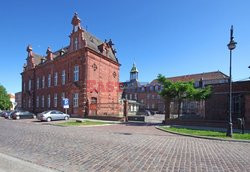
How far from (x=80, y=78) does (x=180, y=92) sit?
17277 millimetres

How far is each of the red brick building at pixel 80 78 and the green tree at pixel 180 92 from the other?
43.6ft

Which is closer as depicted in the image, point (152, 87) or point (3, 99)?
point (3, 99)

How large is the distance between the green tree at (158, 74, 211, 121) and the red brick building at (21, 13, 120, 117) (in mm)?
13278

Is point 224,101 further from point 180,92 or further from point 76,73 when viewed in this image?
point 76,73

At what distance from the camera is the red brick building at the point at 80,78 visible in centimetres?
3662

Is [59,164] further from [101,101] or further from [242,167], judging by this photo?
[101,101]

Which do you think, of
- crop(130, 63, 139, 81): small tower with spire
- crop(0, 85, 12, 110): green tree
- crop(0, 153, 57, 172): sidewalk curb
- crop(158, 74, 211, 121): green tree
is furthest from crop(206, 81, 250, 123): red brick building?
crop(130, 63, 139, 81): small tower with spire

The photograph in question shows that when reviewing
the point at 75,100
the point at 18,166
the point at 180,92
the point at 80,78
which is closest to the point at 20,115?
the point at 75,100

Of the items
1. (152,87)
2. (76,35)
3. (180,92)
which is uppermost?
(76,35)

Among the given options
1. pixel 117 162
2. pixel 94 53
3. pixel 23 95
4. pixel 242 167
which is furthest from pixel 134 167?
pixel 23 95

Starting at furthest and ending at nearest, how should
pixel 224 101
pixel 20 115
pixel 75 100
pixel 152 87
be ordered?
pixel 152 87 < pixel 75 100 < pixel 20 115 < pixel 224 101

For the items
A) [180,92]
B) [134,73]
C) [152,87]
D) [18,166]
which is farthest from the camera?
[134,73]

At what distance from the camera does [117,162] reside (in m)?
7.60

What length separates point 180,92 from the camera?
25.8 m
